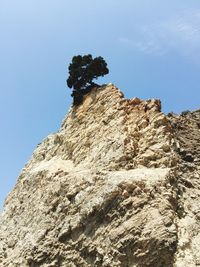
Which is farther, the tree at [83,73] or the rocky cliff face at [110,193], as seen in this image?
the tree at [83,73]

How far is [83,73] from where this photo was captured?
180ft

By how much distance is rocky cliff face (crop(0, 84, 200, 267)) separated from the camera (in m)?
33.2

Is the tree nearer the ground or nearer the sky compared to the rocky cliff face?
nearer the sky

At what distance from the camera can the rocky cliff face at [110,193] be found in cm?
3316

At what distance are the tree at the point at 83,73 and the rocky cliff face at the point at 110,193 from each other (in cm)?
156

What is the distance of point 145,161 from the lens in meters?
40.3

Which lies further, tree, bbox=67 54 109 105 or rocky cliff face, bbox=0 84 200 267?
tree, bbox=67 54 109 105

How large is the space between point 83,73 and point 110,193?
21.5m

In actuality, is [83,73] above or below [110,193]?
above

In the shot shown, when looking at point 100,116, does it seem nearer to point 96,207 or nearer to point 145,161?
point 145,161

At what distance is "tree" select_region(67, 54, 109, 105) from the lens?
53500 mm

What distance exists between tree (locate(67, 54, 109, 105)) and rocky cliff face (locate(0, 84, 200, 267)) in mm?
1563

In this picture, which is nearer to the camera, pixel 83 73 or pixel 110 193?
pixel 110 193

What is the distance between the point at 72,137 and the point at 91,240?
15.9 meters
